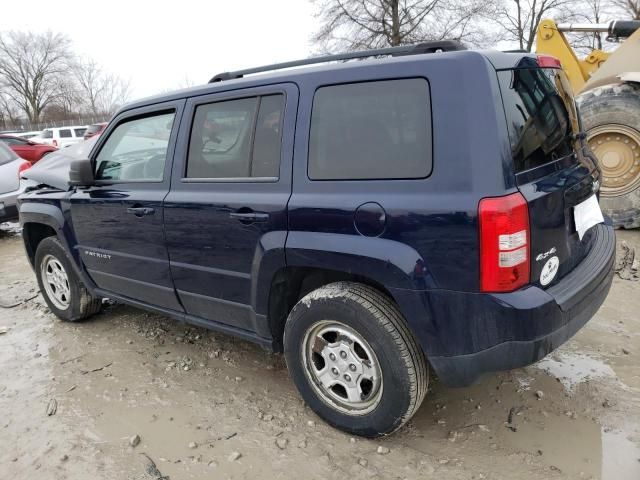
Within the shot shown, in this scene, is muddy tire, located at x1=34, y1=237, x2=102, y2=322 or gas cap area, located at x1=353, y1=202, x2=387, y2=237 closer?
gas cap area, located at x1=353, y1=202, x2=387, y2=237

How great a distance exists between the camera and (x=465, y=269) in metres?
2.01

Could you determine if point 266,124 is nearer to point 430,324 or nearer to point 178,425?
point 430,324

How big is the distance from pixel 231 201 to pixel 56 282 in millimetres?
2546

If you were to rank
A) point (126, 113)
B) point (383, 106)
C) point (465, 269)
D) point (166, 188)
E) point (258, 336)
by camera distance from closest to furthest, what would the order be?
point (465, 269) < point (383, 106) < point (258, 336) < point (166, 188) < point (126, 113)

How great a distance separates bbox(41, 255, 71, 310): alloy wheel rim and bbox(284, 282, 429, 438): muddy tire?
2603 mm

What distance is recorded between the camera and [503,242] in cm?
195

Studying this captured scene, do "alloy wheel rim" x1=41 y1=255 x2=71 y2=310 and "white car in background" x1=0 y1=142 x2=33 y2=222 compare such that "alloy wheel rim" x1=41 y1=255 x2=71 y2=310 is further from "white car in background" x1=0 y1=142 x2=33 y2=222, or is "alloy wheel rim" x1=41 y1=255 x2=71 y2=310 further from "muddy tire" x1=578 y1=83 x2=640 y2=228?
"muddy tire" x1=578 y1=83 x2=640 y2=228

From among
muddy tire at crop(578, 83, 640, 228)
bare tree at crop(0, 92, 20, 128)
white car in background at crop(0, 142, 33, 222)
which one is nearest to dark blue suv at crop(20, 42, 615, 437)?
muddy tire at crop(578, 83, 640, 228)

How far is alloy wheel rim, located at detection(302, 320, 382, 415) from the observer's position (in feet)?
7.89

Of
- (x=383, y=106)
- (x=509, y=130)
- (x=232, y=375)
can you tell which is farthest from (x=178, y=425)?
(x=509, y=130)

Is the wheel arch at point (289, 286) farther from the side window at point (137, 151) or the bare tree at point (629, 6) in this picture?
the bare tree at point (629, 6)

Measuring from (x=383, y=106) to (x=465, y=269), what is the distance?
84 cm

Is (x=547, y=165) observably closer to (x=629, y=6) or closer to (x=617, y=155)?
(x=617, y=155)

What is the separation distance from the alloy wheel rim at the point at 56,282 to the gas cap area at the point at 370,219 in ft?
10.1
